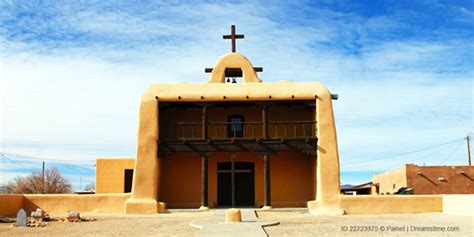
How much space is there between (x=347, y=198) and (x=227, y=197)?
608cm

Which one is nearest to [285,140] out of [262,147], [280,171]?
[262,147]

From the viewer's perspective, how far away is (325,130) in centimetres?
2436

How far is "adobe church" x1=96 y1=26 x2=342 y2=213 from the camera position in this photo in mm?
24250

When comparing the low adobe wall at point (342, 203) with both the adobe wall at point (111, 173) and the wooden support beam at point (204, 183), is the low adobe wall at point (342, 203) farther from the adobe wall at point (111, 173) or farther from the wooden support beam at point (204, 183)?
the adobe wall at point (111, 173)

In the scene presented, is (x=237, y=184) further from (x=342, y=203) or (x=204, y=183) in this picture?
(x=342, y=203)

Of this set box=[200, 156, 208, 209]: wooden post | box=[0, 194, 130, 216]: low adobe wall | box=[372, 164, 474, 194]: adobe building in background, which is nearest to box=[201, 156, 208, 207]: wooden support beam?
box=[200, 156, 208, 209]: wooden post

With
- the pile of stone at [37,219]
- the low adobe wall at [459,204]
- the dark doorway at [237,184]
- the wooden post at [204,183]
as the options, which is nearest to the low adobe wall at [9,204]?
the pile of stone at [37,219]

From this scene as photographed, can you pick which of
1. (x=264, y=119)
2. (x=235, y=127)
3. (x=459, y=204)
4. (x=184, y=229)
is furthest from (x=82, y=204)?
(x=459, y=204)

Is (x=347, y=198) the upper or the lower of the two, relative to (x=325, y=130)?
lower

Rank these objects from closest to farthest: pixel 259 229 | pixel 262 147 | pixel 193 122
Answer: pixel 259 229 → pixel 262 147 → pixel 193 122

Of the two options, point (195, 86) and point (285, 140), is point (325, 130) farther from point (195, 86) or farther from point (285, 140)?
point (195, 86)

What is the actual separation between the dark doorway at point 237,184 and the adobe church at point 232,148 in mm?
49

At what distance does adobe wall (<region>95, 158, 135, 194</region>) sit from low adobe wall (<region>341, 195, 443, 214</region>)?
11.5 metres

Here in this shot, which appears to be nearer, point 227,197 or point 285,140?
point 285,140
